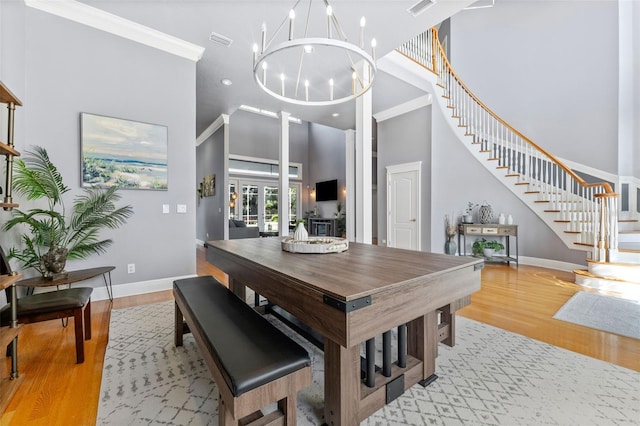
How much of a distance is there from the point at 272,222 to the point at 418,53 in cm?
648

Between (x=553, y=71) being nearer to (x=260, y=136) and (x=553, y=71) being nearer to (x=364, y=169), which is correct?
(x=364, y=169)

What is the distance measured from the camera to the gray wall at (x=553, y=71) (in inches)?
172

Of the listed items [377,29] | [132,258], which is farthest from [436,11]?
[132,258]

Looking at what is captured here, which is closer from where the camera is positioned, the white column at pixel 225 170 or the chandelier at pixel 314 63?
the chandelier at pixel 314 63

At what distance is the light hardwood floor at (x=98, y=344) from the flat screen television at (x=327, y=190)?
589cm

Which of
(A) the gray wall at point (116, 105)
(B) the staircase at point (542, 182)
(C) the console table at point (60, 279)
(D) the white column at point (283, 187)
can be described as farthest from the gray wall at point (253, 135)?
(C) the console table at point (60, 279)

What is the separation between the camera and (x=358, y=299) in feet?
2.93

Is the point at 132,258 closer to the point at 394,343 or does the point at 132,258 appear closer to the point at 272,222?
the point at 394,343

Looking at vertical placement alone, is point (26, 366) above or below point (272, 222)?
below

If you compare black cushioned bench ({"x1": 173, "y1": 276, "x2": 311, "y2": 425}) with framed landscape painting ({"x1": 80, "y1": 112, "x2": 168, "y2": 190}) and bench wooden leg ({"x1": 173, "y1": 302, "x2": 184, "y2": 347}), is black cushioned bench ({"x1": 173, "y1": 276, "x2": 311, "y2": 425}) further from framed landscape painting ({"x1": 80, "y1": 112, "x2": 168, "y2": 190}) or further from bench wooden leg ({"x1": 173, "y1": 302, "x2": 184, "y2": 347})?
framed landscape painting ({"x1": 80, "y1": 112, "x2": 168, "y2": 190})

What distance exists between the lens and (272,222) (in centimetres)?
923

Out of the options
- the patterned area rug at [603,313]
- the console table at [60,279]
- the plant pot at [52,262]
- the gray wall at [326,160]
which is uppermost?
the gray wall at [326,160]

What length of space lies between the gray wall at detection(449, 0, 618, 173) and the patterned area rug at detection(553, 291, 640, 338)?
9.08ft

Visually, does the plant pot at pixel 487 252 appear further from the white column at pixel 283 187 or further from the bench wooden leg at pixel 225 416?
the bench wooden leg at pixel 225 416
